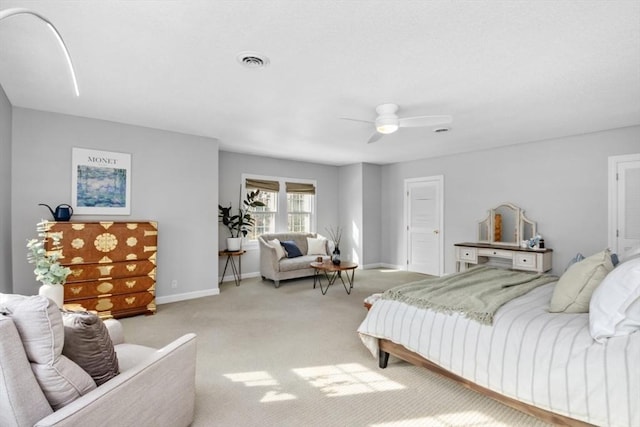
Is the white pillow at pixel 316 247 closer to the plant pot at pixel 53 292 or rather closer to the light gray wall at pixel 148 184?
the light gray wall at pixel 148 184

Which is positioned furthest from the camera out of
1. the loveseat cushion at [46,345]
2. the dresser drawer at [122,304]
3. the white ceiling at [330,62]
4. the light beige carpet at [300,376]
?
the dresser drawer at [122,304]

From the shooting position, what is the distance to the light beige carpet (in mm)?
2082

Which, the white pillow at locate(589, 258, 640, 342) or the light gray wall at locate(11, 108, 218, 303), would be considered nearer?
the white pillow at locate(589, 258, 640, 342)

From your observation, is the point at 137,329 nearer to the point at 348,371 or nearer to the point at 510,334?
the point at 348,371

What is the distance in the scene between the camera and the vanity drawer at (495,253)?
16.6ft

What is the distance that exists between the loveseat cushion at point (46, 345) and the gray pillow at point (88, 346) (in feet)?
0.34

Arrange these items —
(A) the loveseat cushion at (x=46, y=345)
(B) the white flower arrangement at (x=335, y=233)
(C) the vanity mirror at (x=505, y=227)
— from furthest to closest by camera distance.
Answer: (B) the white flower arrangement at (x=335, y=233)
(C) the vanity mirror at (x=505, y=227)
(A) the loveseat cushion at (x=46, y=345)

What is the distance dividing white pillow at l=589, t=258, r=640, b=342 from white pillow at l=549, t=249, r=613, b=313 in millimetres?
316

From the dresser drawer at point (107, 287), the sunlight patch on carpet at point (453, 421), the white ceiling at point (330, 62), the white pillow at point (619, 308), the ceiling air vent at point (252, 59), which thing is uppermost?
the white ceiling at point (330, 62)

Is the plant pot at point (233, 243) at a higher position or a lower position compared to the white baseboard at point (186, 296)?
higher

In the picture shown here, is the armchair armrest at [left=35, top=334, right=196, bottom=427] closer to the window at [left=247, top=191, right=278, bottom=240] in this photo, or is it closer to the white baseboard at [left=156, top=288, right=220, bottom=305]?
the white baseboard at [left=156, top=288, right=220, bottom=305]

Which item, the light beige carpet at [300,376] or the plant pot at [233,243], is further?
the plant pot at [233,243]

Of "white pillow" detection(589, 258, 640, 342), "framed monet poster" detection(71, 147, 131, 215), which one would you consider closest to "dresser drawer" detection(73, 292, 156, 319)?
"framed monet poster" detection(71, 147, 131, 215)

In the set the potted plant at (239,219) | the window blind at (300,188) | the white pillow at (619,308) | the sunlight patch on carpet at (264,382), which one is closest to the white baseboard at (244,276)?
the potted plant at (239,219)
